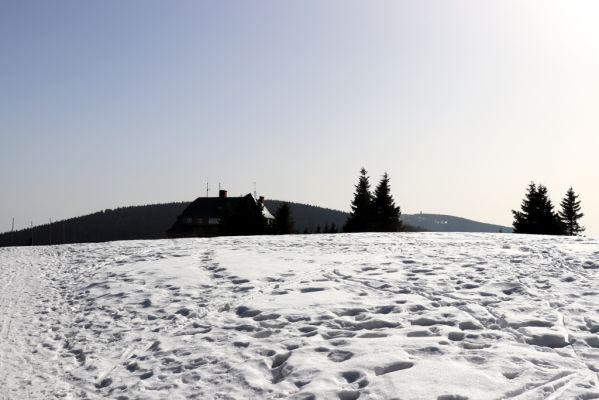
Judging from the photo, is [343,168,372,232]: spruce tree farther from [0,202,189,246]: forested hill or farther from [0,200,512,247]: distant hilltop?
[0,202,189,246]: forested hill

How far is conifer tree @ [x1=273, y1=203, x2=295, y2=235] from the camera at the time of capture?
→ 5231 centimetres

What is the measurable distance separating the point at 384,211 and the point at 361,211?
96.5 inches

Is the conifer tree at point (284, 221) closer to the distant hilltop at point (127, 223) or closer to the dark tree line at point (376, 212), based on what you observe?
the dark tree line at point (376, 212)

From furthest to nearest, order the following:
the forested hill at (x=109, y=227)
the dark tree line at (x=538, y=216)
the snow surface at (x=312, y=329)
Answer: the forested hill at (x=109, y=227) < the dark tree line at (x=538, y=216) < the snow surface at (x=312, y=329)

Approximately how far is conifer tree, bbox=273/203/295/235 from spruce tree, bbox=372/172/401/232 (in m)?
8.95

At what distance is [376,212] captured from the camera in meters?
51.4

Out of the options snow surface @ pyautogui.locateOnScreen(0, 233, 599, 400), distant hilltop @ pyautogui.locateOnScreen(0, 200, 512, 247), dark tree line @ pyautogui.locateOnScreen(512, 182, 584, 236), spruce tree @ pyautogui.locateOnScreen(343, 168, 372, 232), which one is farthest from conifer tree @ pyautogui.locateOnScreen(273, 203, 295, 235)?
distant hilltop @ pyautogui.locateOnScreen(0, 200, 512, 247)

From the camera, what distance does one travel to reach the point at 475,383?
5.26m

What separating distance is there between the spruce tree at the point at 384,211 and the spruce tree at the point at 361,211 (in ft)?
2.11

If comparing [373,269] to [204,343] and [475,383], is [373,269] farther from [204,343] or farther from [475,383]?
[475,383]

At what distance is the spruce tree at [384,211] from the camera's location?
50688 millimetres

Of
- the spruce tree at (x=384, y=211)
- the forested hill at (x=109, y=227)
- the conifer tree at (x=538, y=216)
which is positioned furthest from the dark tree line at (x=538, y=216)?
the forested hill at (x=109, y=227)

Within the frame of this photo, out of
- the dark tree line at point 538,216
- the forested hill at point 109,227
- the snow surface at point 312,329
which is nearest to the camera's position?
the snow surface at point 312,329

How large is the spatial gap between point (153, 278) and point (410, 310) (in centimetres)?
684
